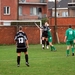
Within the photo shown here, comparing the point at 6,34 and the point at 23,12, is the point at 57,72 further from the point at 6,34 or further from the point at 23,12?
the point at 23,12

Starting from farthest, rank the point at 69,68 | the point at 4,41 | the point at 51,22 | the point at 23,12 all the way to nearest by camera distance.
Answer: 1. the point at 23,12
2. the point at 51,22
3. the point at 4,41
4. the point at 69,68

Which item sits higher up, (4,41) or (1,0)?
(1,0)

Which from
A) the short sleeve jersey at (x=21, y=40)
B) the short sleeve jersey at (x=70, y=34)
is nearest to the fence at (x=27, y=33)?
the short sleeve jersey at (x=70, y=34)

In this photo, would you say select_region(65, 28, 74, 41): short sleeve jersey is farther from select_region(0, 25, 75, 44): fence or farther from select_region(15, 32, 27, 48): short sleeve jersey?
select_region(0, 25, 75, 44): fence

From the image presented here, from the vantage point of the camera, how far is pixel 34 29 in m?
46.6

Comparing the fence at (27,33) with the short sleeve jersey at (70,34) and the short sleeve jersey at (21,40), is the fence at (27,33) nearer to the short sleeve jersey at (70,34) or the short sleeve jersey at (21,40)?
the short sleeve jersey at (70,34)

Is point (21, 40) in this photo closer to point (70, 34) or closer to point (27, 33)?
point (70, 34)

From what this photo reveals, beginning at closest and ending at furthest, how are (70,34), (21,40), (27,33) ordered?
1. (21,40)
2. (70,34)
3. (27,33)

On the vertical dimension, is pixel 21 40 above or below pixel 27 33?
above

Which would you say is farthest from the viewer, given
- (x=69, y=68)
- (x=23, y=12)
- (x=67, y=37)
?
(x=23, y=12)

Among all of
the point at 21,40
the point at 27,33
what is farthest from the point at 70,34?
the point at 27,33

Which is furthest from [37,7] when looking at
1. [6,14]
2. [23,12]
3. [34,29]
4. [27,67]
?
[27,67]

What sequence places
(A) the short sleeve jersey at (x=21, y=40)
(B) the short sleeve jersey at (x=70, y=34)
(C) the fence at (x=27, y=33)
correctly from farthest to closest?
(C) the fence at (x=27, y=33) → (B) the short sleeve jersey at (x=70, y=34) → (A) the short sleeve jersey at (x=21, y=40)

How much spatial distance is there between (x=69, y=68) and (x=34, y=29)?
25885 millimetres
